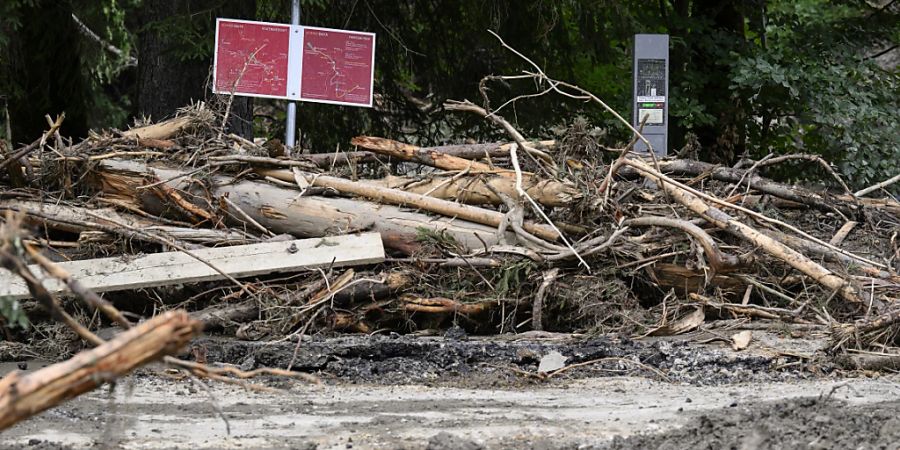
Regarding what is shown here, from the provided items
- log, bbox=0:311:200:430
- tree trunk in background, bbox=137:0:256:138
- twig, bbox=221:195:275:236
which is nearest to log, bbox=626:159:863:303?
twig, bbox=221:195:275:236

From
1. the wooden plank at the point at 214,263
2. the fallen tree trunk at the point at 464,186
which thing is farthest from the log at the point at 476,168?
the wooden plank at the point at 214,263

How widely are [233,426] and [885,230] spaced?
6.25 metres

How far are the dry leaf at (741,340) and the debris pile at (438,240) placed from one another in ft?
1.65

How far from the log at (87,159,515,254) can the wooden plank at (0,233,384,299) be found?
280 millimetres

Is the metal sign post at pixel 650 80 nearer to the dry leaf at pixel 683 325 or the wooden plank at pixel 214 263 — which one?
the dry leaf at pixel 683 325

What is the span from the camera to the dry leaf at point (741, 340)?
716 cm

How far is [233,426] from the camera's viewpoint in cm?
500

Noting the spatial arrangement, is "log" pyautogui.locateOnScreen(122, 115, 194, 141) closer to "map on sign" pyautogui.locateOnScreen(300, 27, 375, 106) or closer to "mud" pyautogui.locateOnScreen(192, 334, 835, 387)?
"map on sign" pyautogui.locateOnScreen(300, 27, 375, 106)

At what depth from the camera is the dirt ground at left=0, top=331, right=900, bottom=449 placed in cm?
464

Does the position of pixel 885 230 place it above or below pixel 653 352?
above

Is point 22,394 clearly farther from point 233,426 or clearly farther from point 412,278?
point 412,278

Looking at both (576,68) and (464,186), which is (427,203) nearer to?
(464,186)

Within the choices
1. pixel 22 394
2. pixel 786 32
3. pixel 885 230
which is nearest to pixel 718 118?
pixel 786 32

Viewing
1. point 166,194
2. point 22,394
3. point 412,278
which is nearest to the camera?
point 22,394
